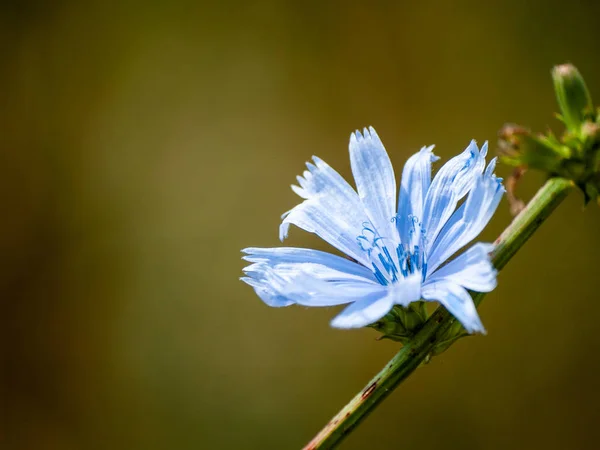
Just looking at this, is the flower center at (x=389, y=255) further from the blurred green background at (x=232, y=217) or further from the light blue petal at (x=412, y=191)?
the blurred green background at (x=232, y=217)

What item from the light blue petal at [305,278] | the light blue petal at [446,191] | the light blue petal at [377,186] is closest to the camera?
the light blue petal at [305,278]

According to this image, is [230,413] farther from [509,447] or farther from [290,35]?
[290,35]

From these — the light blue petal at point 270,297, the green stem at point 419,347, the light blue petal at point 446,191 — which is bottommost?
the green stem at point 419,347

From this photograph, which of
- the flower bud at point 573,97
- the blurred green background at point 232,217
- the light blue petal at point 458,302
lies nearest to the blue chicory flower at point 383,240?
the light blue petal at point 458,302

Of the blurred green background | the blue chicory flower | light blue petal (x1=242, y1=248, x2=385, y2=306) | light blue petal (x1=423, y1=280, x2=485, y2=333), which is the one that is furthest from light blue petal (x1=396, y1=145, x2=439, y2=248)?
the blurred green background

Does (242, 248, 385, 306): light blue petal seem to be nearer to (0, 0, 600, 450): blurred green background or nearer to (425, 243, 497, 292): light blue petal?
(425, 243, 497, 292): light blue petal

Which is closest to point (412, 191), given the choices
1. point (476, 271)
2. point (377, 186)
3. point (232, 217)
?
point (377, 186)

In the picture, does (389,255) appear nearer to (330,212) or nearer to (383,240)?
(383,240)
